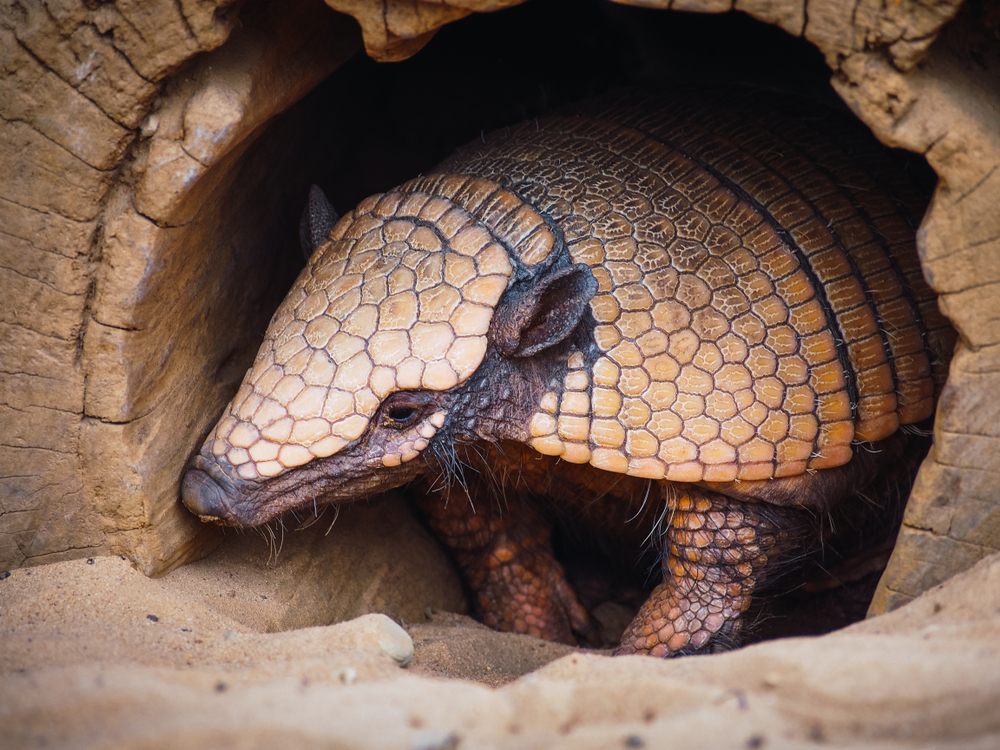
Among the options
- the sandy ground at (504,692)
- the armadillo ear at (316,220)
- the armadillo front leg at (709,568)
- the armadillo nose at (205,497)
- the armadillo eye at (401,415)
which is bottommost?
the armadillo front leg at (709,568)

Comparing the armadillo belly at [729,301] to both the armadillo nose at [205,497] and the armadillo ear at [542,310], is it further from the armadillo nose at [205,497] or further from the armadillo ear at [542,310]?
the armadillo nose at [205,497]

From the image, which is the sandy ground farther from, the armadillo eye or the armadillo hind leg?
the armadillo hind leg

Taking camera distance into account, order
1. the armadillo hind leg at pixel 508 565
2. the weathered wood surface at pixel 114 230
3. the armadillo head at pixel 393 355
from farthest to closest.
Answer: the armadillo hind leg at pixel 508 565 → the armadillo head at pixel 393 355 → the weathered wood surface at pixel 114 230

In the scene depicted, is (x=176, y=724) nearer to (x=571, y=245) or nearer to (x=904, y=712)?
(x=904, y=712)

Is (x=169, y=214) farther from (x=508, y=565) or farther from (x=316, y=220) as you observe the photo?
(x=508, y=565)

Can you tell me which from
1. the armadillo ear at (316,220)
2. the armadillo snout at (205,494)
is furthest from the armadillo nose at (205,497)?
the armadillo ear at (316,220)

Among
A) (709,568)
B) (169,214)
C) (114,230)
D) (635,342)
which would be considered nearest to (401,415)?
(635,342)

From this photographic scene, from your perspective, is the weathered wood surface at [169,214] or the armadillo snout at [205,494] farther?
the armadillo snout at [205,494]
